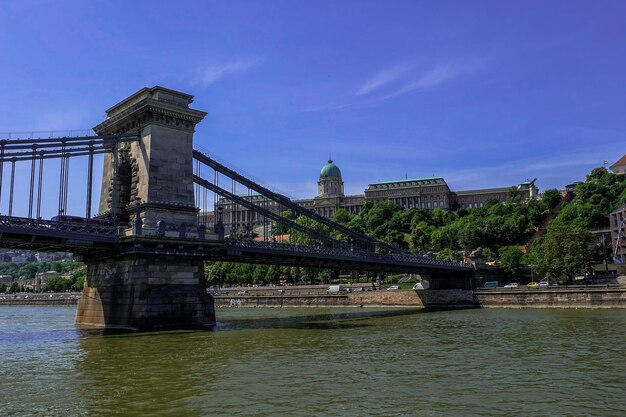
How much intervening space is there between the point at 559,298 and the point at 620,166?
93.1 m

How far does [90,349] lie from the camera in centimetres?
2509

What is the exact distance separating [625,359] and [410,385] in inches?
373

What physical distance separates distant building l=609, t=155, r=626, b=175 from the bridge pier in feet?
405

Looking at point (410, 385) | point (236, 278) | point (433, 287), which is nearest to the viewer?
point (410, 385)

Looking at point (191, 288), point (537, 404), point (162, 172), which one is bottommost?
point (537, 404)

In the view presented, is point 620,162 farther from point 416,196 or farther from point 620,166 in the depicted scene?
point 416,196

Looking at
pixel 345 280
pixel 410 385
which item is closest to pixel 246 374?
pixel 410 385

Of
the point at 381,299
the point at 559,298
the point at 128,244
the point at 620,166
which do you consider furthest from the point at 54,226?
the point at 620,166

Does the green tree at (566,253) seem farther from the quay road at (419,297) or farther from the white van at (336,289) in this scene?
the white van at (336,289)

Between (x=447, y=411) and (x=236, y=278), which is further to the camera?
(x=236, y=278)

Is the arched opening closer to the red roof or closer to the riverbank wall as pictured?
the riverbank wall

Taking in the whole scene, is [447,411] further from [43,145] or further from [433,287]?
[433,287]

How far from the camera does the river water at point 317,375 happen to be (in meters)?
13.4

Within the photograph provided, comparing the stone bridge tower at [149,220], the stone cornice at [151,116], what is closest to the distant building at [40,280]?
the stone bridge tower at [149,220]
